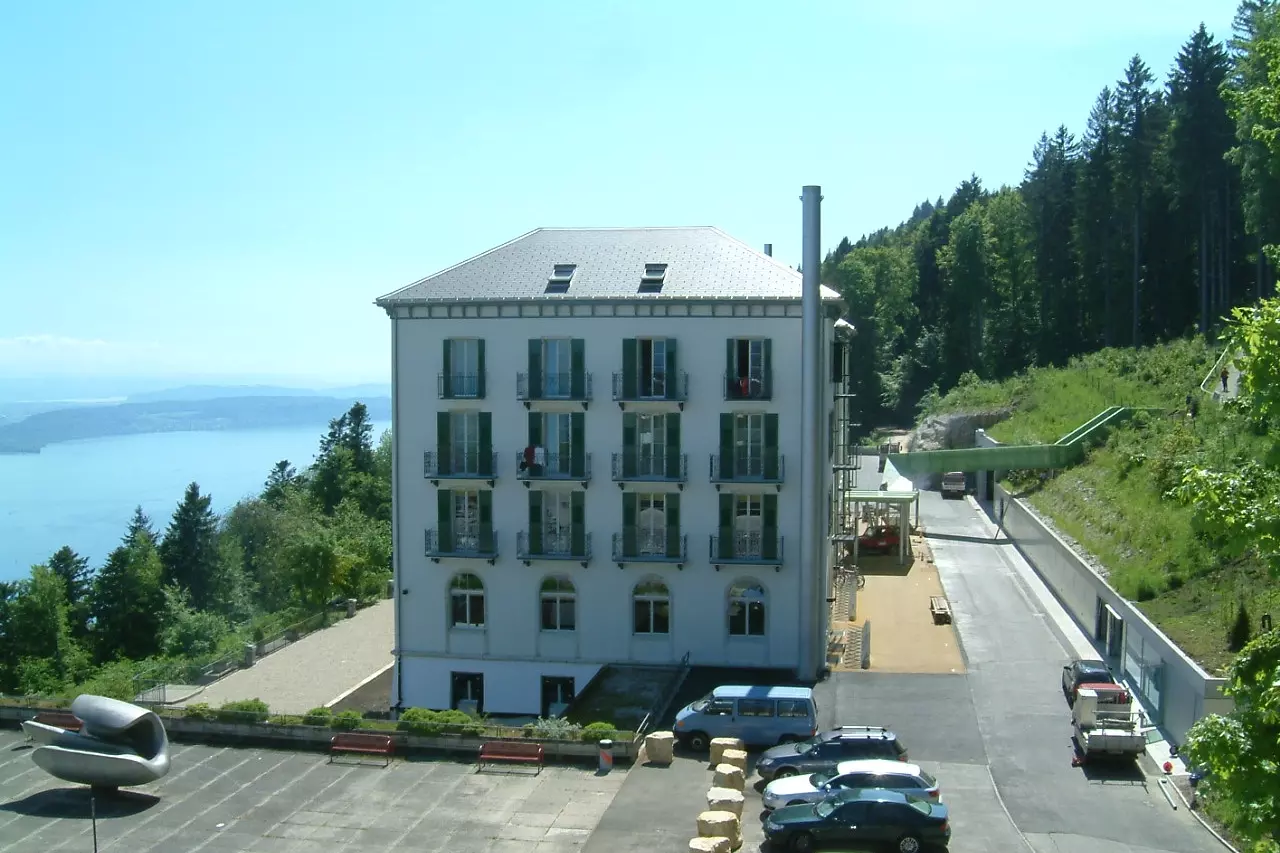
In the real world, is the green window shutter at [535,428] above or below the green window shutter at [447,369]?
below

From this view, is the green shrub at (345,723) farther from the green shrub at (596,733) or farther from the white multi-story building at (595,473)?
the white multi-story building at (595,473)

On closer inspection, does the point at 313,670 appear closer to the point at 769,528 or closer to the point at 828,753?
the point at 769,528

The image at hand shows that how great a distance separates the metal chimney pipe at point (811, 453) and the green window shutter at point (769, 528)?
2.74 feet

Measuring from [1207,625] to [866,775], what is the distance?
12524mm

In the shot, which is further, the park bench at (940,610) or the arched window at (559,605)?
the park bench at (940,610)

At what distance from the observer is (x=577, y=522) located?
1492 inches

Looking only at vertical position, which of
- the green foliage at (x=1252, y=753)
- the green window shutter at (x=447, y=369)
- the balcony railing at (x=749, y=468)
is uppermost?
the green window shutter at (x=447, y=369)

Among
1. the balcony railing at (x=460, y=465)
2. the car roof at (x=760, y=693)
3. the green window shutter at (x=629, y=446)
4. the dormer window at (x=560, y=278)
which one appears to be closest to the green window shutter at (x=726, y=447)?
the green window shutter at (x=629, y=446)

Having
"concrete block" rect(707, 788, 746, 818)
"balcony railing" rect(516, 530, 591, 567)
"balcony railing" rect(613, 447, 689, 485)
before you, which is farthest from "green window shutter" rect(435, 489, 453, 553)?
"concrete block" rect(707, 788, 746, 818)

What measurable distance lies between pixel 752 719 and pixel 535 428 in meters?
13.6

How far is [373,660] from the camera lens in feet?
154

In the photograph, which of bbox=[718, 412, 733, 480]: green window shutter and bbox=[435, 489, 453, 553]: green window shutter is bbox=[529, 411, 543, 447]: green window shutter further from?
bbox=[718, 412, 733, 480]: green window shutter

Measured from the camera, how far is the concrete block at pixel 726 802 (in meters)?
23.4

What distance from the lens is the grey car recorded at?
25484 mm
